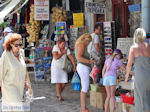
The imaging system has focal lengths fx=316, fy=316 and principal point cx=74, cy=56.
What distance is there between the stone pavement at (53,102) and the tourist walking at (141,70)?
6.69 ft

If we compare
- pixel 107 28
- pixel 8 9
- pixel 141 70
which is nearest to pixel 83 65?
pixel 141 70

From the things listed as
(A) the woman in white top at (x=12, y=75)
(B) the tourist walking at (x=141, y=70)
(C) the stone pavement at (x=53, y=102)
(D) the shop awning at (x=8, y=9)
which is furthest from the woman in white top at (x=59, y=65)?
(A) the woman in white top at (x=12, y=75)

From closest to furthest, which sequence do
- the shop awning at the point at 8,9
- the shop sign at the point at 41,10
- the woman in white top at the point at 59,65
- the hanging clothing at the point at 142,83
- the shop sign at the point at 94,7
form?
the hanging clothing at the point at 142,83, the woman in white top at the point at 59,65, the shop awning at the point at 8,9, the shop sign at the point at 94,7, the shop sign at the point at 41,10

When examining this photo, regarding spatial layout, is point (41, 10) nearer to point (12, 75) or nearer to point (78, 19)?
point (78, 19)

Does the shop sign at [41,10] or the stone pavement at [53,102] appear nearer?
the stone pavement at [53,102]

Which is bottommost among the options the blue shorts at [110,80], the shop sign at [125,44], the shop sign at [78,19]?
the blue shorts at [110,80]

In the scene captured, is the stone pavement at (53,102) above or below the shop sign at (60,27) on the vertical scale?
below

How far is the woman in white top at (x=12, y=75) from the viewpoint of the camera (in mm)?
4910

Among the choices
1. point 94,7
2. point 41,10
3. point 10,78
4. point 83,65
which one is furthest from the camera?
point 41,10

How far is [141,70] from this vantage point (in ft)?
19.0

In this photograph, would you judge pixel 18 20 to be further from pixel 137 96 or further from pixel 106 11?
pixel 137 96

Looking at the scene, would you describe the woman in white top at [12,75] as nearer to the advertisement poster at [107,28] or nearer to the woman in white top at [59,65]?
the woman in white top at [59,65]

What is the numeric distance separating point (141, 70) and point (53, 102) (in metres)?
3.70

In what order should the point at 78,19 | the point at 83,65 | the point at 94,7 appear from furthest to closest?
1. the point at 78,19
2. the point at 94,7
3. the point at 83,65
